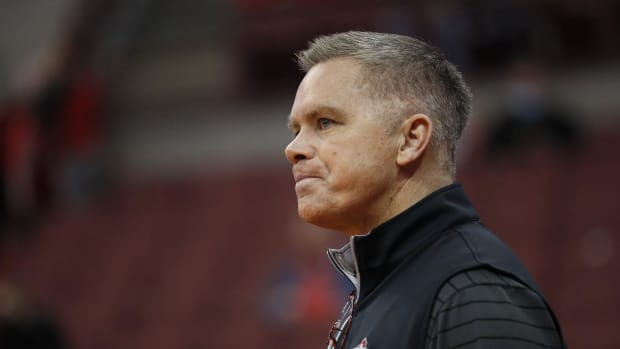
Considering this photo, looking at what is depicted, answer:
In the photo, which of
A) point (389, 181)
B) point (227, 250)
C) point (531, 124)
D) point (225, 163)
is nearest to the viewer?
point (389, 181)

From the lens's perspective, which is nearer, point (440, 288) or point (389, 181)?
point (440, 288)

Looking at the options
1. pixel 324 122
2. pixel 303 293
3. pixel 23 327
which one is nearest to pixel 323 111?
pixel 324 122

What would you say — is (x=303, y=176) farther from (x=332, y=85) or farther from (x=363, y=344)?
(x=363, y=344)

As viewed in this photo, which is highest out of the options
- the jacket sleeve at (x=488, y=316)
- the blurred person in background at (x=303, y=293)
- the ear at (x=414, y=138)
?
the ear at (x=414, y=138)

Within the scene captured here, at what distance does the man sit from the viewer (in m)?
1.31

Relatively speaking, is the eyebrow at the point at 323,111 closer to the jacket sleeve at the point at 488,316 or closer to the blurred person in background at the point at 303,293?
the jacket sleeve at the point at 488,316

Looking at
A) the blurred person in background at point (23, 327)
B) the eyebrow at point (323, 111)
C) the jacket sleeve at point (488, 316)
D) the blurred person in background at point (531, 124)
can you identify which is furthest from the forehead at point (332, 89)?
the blurred person in background at point (531, 124)

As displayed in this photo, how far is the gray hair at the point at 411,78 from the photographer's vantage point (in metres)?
1.46

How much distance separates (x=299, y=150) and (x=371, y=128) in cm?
12

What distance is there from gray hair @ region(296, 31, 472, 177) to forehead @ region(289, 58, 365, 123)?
2 cm

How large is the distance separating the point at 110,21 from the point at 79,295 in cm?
365

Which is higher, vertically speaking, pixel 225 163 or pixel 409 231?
pixel 409 231

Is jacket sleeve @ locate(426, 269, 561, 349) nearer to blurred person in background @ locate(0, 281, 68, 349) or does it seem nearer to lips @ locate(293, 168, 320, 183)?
lips @ locate(293, 168, 320, 183)

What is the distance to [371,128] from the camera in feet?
4.71
